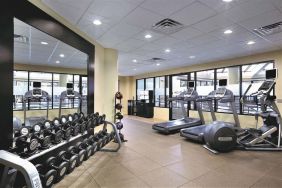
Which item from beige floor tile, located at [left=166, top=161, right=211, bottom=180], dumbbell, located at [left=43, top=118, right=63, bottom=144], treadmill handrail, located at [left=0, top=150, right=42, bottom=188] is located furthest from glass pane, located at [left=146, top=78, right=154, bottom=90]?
treadmill handrail, located at [left=0, top=150, right=42, bottom=188]

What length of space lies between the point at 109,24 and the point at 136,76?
8109mm

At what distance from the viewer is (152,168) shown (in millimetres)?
3049

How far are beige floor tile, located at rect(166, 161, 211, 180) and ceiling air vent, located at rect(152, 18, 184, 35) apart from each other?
9.25 feet

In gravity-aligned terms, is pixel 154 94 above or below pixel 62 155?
above

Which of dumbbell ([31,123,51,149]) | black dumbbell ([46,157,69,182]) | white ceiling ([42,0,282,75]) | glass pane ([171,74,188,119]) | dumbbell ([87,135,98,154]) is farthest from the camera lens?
glass pane ([171,74,188,119])

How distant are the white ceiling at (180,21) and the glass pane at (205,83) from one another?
2126mm

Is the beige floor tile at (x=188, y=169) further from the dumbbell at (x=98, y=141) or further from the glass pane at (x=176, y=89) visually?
Answer: the glass pane at (x=176, y=89)

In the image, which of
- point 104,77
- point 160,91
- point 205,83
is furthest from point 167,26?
point 160,91

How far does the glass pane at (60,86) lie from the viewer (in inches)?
168

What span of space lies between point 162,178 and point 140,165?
606 mm

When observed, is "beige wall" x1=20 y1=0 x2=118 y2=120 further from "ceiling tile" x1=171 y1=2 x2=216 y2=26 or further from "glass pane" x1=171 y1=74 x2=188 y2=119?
"glass pane" x1=171 y1=74 x2=188 y2=119

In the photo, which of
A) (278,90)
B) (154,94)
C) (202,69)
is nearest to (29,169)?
(278,90)

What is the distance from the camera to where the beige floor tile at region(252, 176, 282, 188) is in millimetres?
2436

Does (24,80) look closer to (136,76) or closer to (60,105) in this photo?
(60,105)
